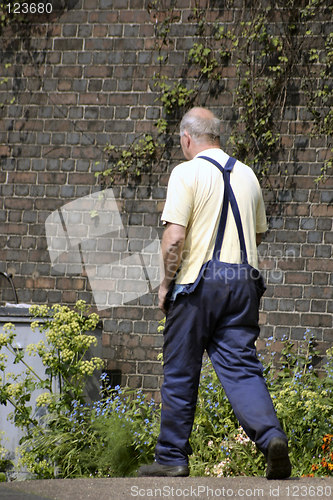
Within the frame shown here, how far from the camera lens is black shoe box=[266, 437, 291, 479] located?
9.04 feet

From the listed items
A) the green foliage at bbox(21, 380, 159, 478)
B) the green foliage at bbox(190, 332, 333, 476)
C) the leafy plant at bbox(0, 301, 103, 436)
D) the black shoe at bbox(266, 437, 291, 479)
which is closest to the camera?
the black shoe at bbox(266, 437, 291, 479)

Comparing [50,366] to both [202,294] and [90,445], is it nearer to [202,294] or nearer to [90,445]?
[90,445]

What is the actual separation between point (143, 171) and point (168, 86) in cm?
68

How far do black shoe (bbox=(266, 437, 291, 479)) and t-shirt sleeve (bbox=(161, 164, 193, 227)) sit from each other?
0.99 meters

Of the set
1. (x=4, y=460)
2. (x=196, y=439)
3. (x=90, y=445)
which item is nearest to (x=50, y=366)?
(x=90, y=445)

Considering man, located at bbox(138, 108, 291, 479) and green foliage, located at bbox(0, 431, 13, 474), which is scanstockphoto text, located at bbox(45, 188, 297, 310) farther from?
man, located at bbox(138, 108, 291, 479)

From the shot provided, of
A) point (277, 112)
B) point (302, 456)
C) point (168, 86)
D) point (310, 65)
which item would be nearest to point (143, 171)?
point (168, 86)

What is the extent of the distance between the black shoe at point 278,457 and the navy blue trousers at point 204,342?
308 millimetres

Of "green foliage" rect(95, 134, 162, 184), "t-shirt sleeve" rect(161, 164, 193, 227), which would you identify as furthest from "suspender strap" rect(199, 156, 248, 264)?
"green foliage" rect(95, 134, 162, 184)

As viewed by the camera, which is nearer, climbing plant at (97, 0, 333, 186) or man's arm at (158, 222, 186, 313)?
man's arm at (158, 222, 186, 313)

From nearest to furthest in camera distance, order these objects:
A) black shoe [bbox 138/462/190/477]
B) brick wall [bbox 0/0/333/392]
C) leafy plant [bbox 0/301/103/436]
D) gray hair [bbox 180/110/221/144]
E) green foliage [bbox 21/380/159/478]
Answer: black shoe [bbox 138/462/190/477] < gray hair [bbox 180/110/221/144] < green foliage [bbox 21/380/159/478] < leafy plant [bbox 0/301/103/436] < brick wall [bbox 0/0/333/392]

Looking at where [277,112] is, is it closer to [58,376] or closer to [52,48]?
[52,48]

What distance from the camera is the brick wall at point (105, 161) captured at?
521 centimetres

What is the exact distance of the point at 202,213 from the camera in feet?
10.2
